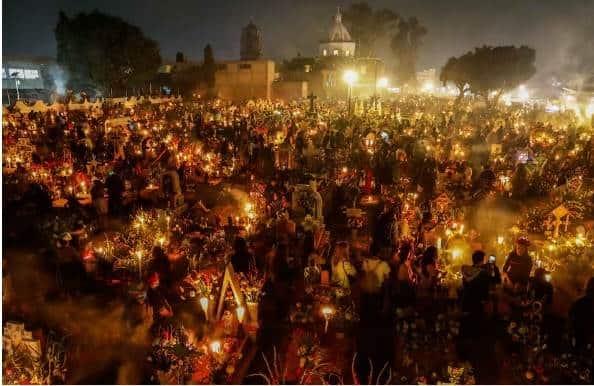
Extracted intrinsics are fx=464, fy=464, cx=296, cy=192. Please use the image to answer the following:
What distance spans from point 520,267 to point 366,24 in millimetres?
71804

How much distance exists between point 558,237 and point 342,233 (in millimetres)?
4381

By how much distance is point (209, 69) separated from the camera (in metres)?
56.6

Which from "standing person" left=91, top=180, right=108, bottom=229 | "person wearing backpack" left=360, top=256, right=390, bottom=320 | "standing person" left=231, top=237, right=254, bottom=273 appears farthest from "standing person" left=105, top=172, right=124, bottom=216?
"person wearing backpack" left=360, top=256, right=390, bottom=320

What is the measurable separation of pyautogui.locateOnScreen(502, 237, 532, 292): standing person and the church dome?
7917cm

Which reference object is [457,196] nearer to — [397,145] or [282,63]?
[397,145]

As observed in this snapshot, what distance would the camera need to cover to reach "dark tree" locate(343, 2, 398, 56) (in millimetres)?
72062

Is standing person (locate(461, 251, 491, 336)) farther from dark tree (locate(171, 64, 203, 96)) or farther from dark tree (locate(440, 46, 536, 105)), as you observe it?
dark tree (locate(440, 46, 536, 105))

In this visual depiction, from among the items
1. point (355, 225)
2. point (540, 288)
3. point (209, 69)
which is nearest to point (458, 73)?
point (209, 69)

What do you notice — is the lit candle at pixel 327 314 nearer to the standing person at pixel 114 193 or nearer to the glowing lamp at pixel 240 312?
the glowing lamp at pixel 240 312

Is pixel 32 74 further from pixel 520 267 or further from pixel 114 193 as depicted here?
pixel 520 267

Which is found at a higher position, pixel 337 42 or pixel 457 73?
pixel 337 42

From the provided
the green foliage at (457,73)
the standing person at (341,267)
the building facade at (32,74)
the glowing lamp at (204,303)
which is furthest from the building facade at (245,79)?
the glowing lamp at (204,303)

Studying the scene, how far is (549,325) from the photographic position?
674 cm

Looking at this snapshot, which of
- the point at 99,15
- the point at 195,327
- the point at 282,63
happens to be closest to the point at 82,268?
the point at 195,327
